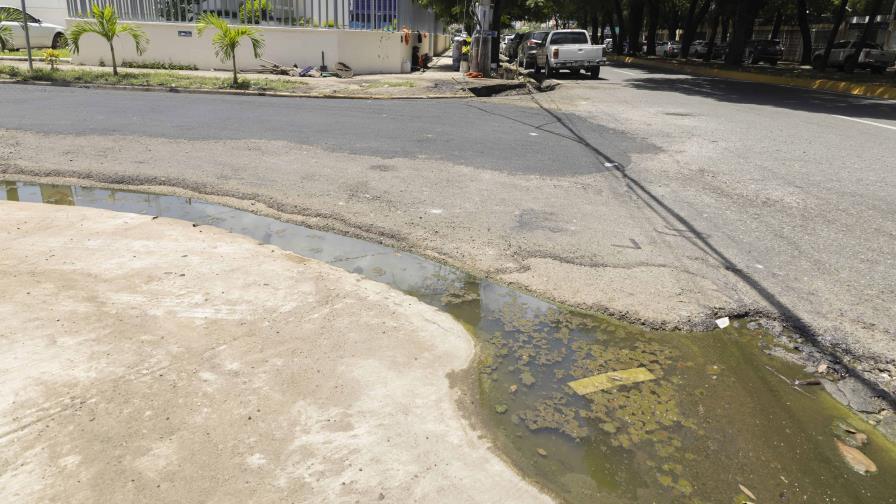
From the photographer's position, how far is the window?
2554cm

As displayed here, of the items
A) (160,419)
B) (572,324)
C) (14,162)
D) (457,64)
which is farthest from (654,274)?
(457,64)

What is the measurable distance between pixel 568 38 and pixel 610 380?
2449 centimetres

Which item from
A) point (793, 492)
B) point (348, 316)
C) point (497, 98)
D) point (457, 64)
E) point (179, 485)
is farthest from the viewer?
point (457, 64)

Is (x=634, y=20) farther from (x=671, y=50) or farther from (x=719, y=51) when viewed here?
(x=671, y=50)

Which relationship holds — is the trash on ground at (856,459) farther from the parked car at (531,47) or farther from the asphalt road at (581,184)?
the parked car at (531,47)

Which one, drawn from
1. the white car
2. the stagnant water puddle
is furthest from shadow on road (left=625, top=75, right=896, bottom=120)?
the white car

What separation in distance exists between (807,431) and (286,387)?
9.12 ft

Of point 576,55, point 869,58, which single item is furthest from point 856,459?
point 869,58

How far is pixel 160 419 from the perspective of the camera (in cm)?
302

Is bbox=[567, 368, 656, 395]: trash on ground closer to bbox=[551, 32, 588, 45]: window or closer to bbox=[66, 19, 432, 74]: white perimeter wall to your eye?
bbox=[66, 19, 432, 74]: white perimeter wall

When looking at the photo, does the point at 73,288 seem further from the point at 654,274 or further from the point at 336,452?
the point at 654,274

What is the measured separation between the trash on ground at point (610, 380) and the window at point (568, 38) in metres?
24.1

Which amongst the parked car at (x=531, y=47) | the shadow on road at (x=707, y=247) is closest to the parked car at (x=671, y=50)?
the parked car at (x=531, y=47)

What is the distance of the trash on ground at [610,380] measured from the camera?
11.7 ft
